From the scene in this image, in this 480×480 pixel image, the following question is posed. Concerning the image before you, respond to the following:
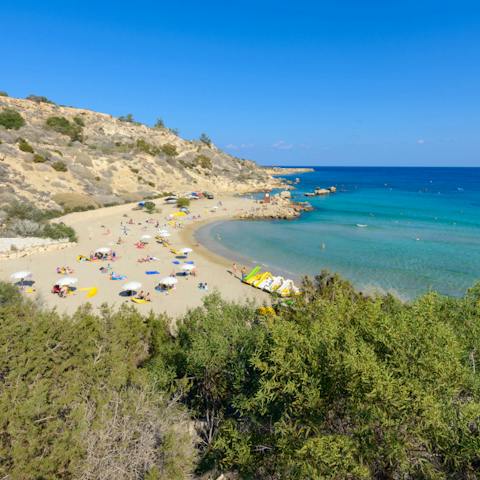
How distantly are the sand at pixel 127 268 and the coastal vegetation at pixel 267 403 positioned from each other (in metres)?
4.56

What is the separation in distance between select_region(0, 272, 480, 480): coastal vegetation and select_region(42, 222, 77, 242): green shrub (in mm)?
22357

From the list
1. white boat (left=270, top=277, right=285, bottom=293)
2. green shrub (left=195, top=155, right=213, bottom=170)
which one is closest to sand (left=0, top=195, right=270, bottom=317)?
white boat (left=270, top=277, right=285, bottom=293)

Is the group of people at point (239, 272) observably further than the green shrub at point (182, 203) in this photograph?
No

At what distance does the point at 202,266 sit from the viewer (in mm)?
27438

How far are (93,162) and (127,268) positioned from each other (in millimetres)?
40001

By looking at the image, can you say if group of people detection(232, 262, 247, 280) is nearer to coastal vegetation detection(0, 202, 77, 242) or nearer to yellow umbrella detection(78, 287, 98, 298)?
yellow umbrella detection(78, 287, 98, 298)

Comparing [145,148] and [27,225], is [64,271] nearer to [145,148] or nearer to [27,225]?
[27,225]

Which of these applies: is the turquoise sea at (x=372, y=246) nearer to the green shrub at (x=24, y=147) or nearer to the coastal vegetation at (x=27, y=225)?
the coastal vegetation at (x=27, y=225)

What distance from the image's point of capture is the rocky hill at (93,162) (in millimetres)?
44469

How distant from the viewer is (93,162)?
192 ft

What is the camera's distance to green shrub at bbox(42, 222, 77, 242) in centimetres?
2979

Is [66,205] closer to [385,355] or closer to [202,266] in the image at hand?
[202,266]

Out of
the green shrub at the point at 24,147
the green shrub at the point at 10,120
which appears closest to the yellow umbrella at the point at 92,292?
the green shrub at the point at 24,147

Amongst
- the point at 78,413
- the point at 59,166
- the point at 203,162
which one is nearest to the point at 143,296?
the point at 78,413
